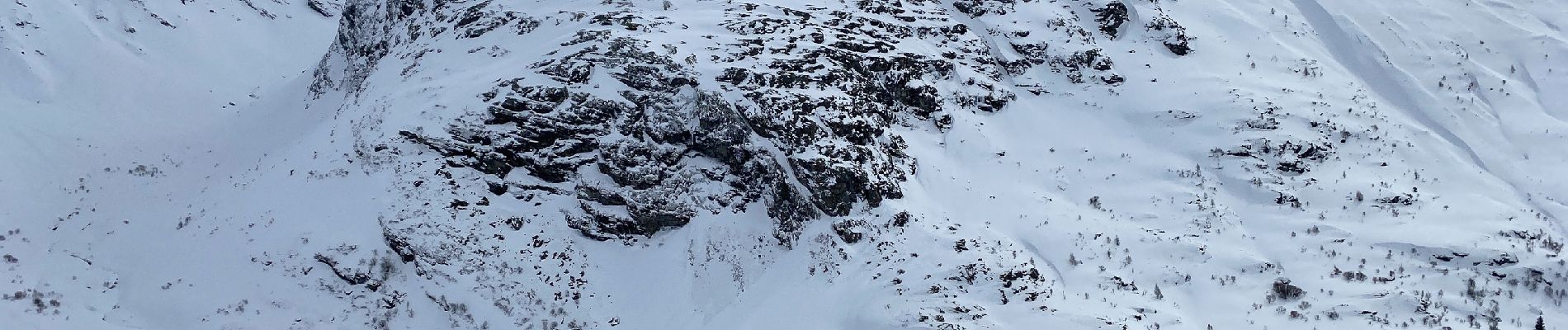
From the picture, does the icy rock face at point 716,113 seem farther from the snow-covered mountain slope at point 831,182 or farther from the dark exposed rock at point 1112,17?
the dark exposed rock at point 1112,17

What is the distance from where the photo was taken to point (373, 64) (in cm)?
2398

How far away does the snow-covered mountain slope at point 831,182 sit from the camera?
1716 centimetres

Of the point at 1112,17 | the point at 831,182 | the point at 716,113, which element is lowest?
the point at 831,182

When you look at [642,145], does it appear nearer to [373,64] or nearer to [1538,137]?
[373,64]

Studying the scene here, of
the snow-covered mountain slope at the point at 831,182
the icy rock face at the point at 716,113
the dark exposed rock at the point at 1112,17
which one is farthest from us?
the dark exposed rock at the point at 1112,17

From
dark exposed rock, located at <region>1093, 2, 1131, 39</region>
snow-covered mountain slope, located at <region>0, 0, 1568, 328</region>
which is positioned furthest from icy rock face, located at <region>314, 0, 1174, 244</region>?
dark exposed rock, located at <region>1093, 2, 1131, 39</region>

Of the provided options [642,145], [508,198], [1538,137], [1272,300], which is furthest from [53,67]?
[1538,137]

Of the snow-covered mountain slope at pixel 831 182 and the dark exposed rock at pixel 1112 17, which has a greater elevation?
the dark exposed rock at pixel 1112 17

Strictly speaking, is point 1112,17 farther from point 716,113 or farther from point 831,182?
point 716,113

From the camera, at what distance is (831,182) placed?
18.3 metres

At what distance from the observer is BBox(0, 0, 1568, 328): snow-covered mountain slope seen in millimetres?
17156

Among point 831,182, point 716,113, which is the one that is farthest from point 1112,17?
point 716,113

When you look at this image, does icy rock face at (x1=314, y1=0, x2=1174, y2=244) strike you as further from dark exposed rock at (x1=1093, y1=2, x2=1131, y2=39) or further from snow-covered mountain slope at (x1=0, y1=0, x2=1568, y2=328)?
dark exposed rock at (x1=1093, y1=2, x2=1131, y2=39)


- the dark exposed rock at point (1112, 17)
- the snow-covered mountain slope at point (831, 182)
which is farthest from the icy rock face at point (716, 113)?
the dark exposed rock at point (1112, 17)
